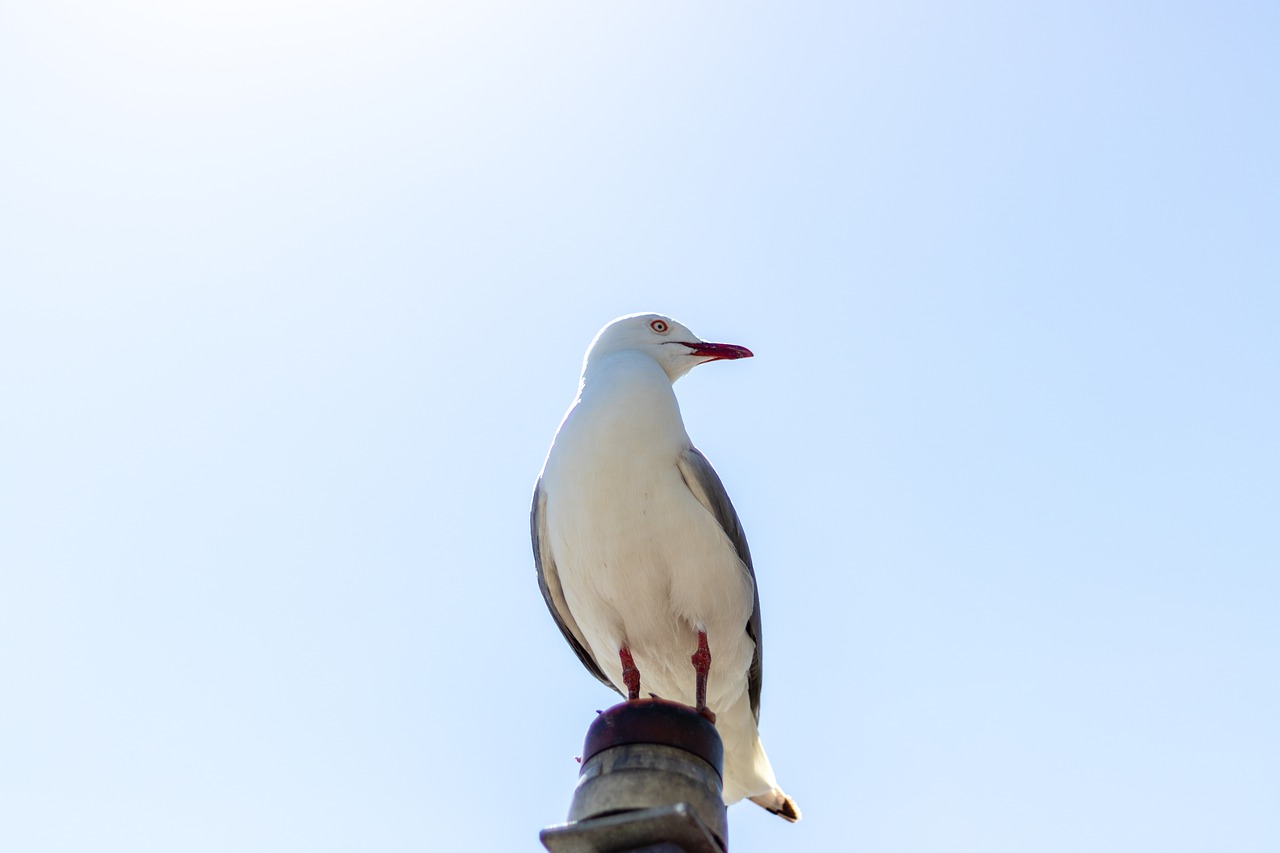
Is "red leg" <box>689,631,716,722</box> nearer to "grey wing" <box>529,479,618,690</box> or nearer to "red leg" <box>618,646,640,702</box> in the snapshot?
"red leg" <box>618,646,640,702</box>

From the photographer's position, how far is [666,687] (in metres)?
6.14

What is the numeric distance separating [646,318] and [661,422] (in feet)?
4.20

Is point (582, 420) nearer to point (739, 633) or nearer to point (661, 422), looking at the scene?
point (661, 422)

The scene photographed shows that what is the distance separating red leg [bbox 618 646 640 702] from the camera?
5.60m

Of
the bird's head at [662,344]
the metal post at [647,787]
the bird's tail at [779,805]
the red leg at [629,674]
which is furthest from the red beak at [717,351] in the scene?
A: the metal post at [647,787]

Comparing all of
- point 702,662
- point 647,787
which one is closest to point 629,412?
point 702,662

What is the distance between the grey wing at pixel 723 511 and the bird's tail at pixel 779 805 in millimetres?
598

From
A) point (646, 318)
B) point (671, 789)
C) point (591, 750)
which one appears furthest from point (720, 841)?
point (646, 318)

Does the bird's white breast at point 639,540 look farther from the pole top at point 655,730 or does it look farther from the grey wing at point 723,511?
the pole top at point 655,730

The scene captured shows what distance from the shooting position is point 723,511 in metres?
5.93

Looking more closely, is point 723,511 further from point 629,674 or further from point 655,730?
point 655,730

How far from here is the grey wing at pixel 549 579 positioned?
6048 mm

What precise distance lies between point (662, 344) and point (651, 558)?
175 cm

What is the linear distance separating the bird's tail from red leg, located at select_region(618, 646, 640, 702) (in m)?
1.12
